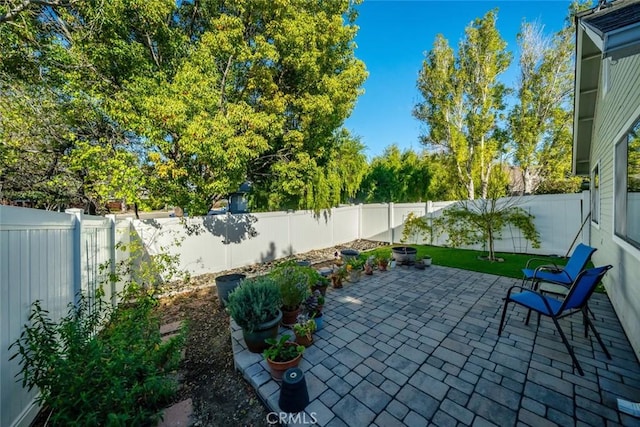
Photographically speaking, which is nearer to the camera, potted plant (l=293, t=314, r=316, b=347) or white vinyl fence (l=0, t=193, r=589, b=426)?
white vinyl fence (l=0, t=193, r=589, b=426)

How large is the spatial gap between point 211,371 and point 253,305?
88 cm

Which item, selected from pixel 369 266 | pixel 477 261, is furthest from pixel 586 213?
pixel 369 266

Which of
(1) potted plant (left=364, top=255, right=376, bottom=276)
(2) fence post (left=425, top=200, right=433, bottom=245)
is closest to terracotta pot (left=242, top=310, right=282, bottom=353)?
(1) potted plant (left=364, top=255, right=376, bottom=276)

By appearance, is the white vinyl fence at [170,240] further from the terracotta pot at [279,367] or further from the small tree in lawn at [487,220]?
the terracotta pot at [279,367]

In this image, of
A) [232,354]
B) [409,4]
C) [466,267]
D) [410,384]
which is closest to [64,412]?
[232,354]

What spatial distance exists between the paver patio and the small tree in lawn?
3.50 m

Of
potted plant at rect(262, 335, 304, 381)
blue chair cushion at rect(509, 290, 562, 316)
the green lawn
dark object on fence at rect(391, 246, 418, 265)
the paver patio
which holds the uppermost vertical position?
blue chair cushion at rect(509, 290, 562, 316)

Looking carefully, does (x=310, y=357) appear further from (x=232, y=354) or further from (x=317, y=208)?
(x=317, y=208)

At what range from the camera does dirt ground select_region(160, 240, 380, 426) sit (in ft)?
6.76

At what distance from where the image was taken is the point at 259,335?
271 cm

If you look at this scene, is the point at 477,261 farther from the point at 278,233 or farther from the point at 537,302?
the point at 278,233

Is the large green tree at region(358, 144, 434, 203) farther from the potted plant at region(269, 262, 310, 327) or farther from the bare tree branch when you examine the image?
the bare tree branch

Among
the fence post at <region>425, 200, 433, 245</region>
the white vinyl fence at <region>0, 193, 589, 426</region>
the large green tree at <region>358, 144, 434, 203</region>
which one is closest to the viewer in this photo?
the white vinyl fence at <region>0, 193, 589, 426</region>

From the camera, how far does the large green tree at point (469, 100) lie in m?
11.4
